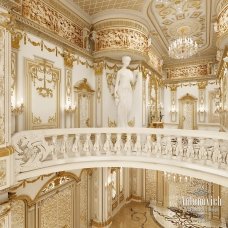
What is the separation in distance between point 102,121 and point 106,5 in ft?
14.8

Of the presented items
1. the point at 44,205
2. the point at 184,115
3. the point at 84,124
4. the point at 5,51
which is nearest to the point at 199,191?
the point at 184,115

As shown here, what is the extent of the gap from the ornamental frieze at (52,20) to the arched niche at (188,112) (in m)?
8.39

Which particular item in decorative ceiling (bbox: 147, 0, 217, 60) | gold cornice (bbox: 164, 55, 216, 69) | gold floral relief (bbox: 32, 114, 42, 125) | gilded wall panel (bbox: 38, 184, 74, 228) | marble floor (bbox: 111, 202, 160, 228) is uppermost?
decorative ceiling (bbox: 147, 0, 217, 60)

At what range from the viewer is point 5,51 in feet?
12.9

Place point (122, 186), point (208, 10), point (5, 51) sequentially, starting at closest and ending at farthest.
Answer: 1. point (5, 51)
2. point (208, 10)
3. point (122, 186)

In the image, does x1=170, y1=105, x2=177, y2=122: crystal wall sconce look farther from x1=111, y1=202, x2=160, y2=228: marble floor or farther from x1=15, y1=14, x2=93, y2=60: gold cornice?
x1=15, y1=14, x2=93, y2=60: gold cornice

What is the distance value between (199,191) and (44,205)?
26.6 ft

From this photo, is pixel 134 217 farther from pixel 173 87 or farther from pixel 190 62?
pixel 190 62

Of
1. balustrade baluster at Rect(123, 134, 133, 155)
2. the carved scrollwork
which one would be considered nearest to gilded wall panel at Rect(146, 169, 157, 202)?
balustrade baluster at Rect(123, 134, 133, 155)

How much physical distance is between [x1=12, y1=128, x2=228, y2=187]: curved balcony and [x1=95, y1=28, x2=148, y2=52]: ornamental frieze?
374 cm

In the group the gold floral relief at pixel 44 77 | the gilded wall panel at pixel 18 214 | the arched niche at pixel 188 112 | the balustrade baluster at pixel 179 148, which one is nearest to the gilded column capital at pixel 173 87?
the arched niche at pixel 188 112

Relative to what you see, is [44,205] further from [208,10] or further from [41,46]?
[208,10]

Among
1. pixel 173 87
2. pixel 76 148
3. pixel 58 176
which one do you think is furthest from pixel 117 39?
pixel 173 87

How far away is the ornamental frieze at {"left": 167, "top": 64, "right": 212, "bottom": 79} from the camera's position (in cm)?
1255
